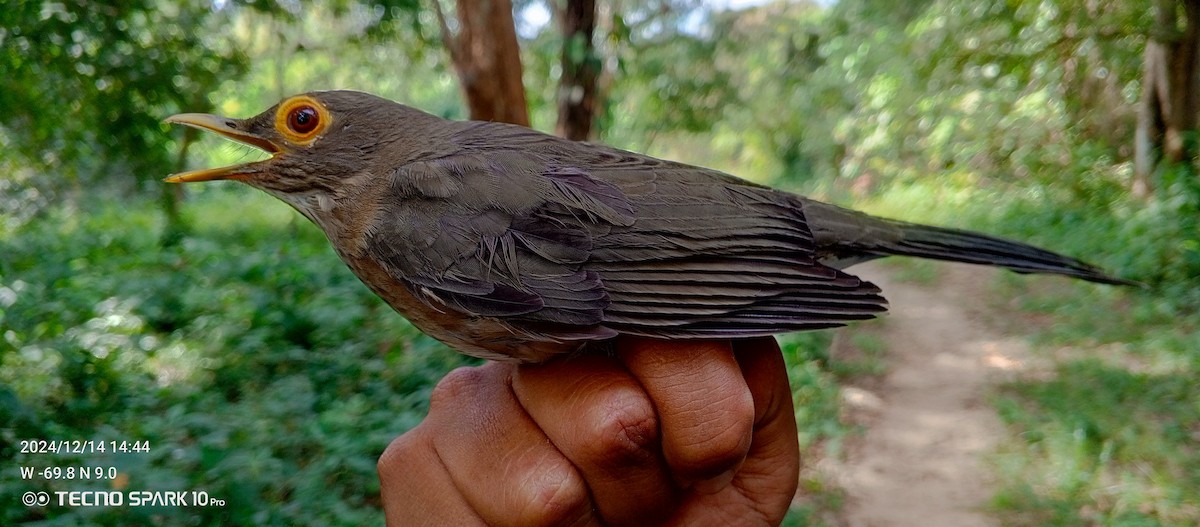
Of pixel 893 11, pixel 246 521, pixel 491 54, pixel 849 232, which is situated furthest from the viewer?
pixel 893 11

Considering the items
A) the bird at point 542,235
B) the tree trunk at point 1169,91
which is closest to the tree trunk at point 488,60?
the bird at point 542,235

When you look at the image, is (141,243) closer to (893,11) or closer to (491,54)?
(491,54)

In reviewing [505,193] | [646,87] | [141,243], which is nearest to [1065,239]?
[646,87]

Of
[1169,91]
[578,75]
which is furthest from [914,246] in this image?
[1169,91]

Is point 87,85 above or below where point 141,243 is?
below

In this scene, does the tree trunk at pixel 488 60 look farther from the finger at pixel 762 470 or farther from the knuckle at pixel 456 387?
the finger at pixel 762 470

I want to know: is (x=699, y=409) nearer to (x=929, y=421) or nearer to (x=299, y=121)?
(x=299, y=121)

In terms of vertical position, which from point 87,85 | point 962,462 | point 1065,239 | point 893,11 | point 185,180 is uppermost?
point 893,11
